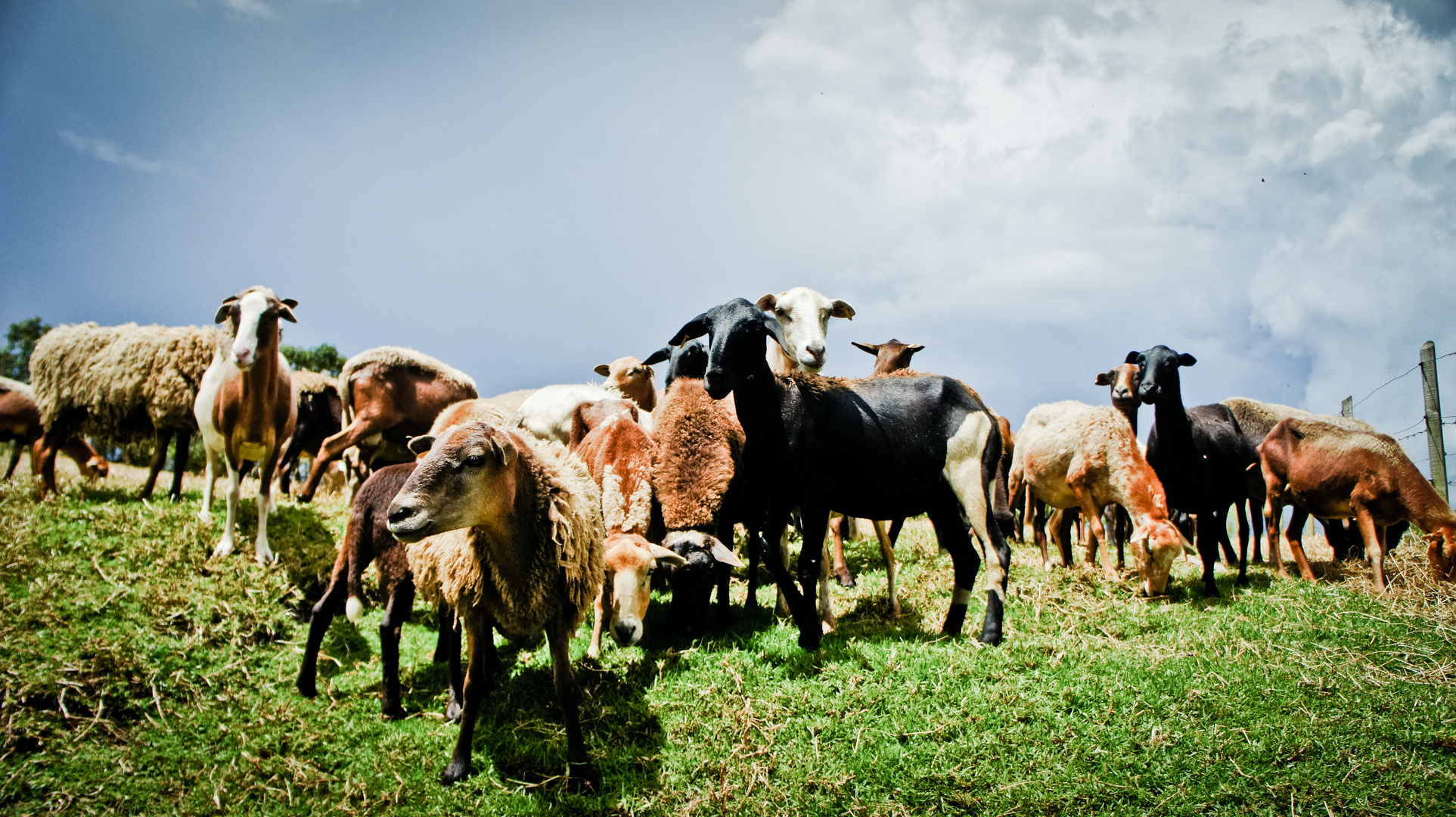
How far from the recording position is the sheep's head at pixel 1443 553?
769cm

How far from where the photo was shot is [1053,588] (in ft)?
23.7

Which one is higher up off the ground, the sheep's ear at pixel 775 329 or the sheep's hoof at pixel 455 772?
the sheep's ear at pixel 775 329

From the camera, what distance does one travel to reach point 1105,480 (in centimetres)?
839

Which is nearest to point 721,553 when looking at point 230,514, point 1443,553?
point 230,514

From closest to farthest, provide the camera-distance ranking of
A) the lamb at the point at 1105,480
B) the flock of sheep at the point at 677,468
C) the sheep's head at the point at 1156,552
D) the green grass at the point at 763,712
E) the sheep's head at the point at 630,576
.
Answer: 1. the green grass at the point at 763,712
2. the flock of sheep at the point at 677,468
3. the sheep's head at the point at 630,576
4. the sheep's head at the point at 1156,552
5. the lamb at the point at 1105,480

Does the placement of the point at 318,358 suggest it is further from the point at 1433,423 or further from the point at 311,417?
the point at 1433,423

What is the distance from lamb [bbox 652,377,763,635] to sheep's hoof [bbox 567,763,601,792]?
1.73 metres

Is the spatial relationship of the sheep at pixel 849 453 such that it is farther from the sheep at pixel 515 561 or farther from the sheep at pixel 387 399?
the sheep at pixel 387 399

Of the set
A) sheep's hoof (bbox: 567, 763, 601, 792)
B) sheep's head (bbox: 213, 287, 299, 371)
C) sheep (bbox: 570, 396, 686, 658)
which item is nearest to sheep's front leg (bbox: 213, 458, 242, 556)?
sheep's head (bbox: 213, 287, 299, 371)

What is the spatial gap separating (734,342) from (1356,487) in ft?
29.0

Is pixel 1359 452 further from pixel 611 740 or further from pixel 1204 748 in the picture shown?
pixel 611 740

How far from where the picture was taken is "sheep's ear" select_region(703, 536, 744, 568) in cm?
572

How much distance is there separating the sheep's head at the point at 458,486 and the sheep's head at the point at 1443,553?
10342mm

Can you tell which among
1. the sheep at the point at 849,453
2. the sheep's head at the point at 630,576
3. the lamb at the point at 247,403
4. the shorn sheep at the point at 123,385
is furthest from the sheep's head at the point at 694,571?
the shorn sheep at the point at 123,385
